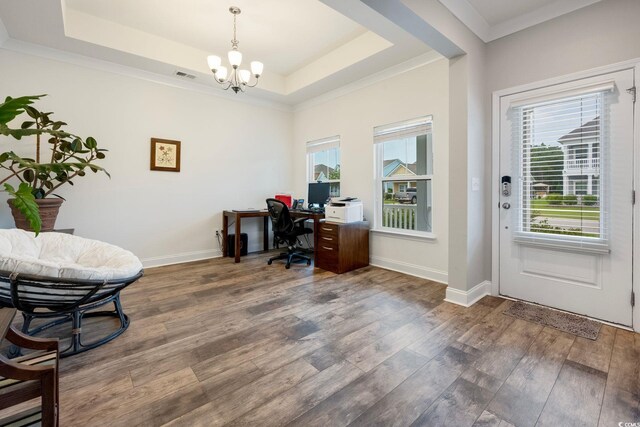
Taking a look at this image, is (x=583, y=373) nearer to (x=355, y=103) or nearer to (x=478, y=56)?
(x=478, y=56)

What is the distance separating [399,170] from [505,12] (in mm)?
1854

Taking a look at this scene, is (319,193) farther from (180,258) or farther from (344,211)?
(180,258)

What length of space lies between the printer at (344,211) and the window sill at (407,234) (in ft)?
1.11

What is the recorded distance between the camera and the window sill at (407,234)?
346cm

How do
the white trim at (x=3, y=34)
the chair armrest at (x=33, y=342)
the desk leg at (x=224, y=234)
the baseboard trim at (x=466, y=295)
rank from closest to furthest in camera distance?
the chair armrest at (x=33, y=342) < the baseboard trim at (x=466, y=295) < the white trim at (x=3, y=34) < the desk leg at (x=224, y=234)

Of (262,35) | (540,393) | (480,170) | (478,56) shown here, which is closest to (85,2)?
(262,35)

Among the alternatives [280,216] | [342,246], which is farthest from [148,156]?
[342,246]

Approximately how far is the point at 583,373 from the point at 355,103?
3.73 meters

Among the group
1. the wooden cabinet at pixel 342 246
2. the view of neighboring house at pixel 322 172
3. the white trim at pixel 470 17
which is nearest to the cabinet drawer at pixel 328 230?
the wooden cabinet at pixel 342 246

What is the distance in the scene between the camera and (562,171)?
2.47 metres

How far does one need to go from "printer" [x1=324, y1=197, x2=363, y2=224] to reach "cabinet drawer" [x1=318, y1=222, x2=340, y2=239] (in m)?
0.09

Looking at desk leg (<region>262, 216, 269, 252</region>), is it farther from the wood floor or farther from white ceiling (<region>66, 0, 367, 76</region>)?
white ceiling (<region>66, 0, 367, 76</region>)

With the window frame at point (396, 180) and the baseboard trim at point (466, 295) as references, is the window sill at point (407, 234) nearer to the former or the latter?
the window frame at point (396, 180)

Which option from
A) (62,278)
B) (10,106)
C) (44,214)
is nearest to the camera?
(10,106)
